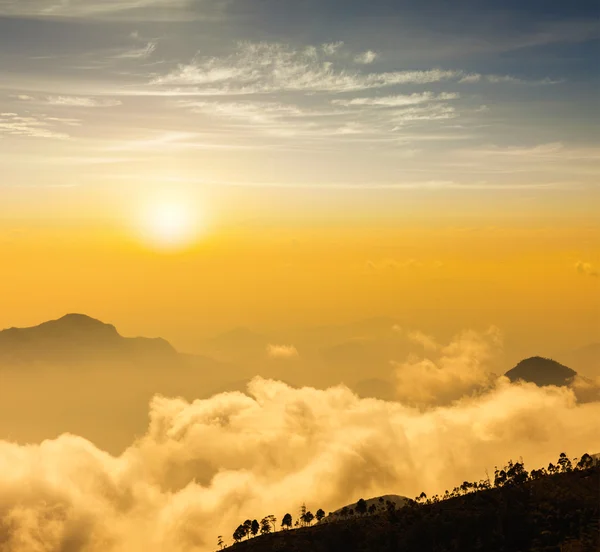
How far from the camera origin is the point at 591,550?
186625mm

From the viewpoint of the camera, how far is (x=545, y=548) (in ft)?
647

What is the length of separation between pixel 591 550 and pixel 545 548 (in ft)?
50.8
